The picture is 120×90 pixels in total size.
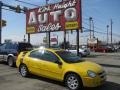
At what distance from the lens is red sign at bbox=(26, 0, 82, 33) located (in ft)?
67.6

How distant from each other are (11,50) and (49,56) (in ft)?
23.3

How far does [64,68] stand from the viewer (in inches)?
394

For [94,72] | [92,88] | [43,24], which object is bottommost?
[92,88]

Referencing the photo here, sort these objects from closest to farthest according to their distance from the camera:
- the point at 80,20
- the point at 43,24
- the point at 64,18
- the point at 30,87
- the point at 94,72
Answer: the point at 94,72 → the point at 30,87 → the point at 80,20 → the point at 64,18 → the point at 43,24

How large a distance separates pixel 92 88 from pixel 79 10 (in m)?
11.4

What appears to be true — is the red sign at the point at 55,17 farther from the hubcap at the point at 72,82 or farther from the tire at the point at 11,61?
the hubcap at the point at 72,82

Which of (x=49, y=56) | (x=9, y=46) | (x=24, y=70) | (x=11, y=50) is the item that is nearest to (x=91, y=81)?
(x=49, y=56)

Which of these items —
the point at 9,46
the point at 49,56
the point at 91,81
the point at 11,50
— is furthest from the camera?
the point at 9,46

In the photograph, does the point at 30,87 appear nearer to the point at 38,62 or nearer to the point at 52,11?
the point at 38,62

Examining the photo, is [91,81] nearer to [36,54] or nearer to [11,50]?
[36,54]

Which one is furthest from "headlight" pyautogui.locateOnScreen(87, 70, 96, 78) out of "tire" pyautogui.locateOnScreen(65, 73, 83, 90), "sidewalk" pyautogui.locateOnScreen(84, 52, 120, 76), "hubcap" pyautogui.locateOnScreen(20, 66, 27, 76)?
"sidewalk" pyautogui.locateOnScreen(84, 52, 120, 76)

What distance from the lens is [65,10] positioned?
21484mm

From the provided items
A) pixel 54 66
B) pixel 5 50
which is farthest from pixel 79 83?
pixel 5 50

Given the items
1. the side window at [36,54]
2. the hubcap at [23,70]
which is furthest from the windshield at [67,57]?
the hubcap at [23,70]
